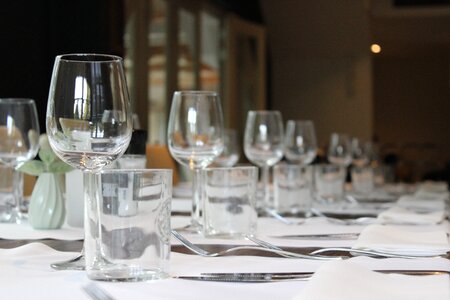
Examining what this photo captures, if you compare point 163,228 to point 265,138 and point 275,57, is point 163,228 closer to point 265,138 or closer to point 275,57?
point 265,138

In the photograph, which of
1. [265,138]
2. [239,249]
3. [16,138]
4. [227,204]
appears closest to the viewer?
[239,249]

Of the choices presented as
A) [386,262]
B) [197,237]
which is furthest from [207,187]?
[386,262]

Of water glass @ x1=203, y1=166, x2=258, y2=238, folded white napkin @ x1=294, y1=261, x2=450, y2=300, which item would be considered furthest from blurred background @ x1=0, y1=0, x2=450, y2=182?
folded white napkin @ x1=294, y1=261, x2=450, y2=300

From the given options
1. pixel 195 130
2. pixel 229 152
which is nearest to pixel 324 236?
pixel 195 130

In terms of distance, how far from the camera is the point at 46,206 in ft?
4.58

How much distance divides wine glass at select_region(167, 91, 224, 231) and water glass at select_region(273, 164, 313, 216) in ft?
1.14

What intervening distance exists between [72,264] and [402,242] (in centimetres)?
49

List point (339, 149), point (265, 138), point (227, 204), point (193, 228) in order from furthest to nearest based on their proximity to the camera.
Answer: point (339, 149)
point (265, 138)
point (193, 228)
point (227, 204)

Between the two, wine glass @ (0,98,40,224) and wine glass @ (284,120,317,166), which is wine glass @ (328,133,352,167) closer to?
wine glass @ (284,120,317,166)

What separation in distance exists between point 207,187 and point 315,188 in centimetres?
87

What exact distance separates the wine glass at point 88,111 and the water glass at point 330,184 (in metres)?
1.19

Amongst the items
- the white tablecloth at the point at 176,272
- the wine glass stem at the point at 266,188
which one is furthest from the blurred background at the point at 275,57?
the white tablecloth at the point at 176,272

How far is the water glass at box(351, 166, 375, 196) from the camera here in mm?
2635

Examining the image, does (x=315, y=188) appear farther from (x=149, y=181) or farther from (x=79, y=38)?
(x=79, y=38)
